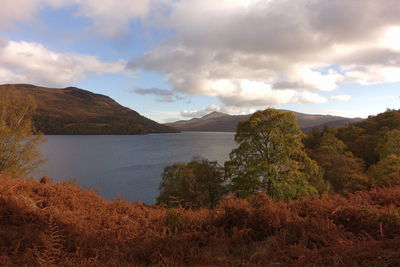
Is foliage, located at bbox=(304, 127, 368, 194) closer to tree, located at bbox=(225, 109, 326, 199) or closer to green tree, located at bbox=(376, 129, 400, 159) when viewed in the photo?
green tree, located at bbox=(376, 129, 400, 159)

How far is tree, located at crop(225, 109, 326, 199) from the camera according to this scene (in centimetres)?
2406

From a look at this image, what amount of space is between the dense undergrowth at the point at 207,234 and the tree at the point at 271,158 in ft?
46.0

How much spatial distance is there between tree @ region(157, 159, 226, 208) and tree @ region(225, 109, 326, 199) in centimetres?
769

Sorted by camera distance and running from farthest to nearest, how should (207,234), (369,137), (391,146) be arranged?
(369,137)
(391,146)
(207,234)

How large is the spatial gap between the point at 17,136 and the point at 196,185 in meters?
21.7

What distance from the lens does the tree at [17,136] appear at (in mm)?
29500

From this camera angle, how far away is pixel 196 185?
110ft

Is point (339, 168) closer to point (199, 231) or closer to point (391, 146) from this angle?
point (391, 146)

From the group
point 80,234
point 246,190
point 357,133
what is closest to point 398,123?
point 357,133

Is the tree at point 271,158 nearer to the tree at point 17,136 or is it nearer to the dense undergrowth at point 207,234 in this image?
the dense undergrowth at point 207,234

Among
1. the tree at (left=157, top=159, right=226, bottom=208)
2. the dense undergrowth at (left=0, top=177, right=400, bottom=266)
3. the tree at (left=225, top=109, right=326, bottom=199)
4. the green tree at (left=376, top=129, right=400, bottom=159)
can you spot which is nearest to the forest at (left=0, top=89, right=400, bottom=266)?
the dense undergrowth at (left=0, top=177, right=400, bottom=266)

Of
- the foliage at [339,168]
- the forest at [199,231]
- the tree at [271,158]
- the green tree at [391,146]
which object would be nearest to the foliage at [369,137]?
the green tree at [391,146]

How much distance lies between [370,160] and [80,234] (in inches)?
1844

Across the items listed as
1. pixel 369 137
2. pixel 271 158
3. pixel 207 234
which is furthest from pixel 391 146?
pixel 207 234
